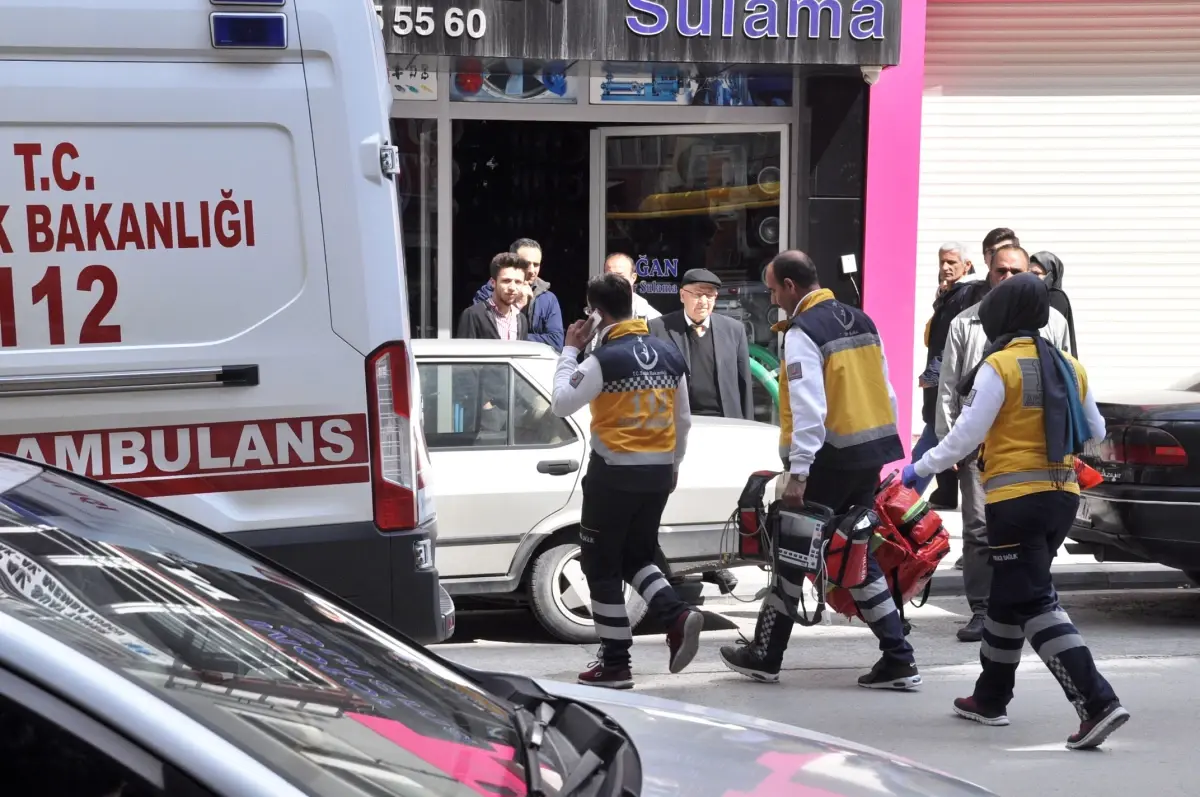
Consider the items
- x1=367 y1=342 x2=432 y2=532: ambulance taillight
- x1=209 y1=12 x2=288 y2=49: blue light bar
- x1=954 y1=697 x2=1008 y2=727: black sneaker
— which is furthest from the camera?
x1=954 y1=697 x2=1008 y2=727: black sneaker

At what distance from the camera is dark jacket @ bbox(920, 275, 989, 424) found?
28.7 feet

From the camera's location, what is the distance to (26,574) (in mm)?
2012

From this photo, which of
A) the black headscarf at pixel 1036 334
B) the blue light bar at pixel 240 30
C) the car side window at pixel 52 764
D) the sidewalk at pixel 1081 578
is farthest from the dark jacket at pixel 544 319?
the car side window at pixel 52 764

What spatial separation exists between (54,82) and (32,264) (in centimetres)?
54

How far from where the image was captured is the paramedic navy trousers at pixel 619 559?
628 centimetres

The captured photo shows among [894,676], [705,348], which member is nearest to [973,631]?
[894,676]

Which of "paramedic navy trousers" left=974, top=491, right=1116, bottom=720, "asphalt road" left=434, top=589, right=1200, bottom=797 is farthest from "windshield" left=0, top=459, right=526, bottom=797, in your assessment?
"paramedic navy trousers" left=974, top=491, right=1116, bottom=720

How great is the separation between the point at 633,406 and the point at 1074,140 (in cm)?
786

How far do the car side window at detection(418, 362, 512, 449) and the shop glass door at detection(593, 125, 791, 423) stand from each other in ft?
17.1

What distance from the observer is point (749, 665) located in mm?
6648

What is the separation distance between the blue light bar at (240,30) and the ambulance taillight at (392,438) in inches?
39.5

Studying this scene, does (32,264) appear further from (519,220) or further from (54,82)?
(519,220)

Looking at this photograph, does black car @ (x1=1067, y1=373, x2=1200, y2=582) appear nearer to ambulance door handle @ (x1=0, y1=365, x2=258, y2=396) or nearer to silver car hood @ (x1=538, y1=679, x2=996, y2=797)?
ambulance door handle @ (x1=0, y1=365, x2=258, y2=396)

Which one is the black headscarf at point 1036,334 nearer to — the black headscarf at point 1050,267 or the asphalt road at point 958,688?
the asphalt road at point 958,688
